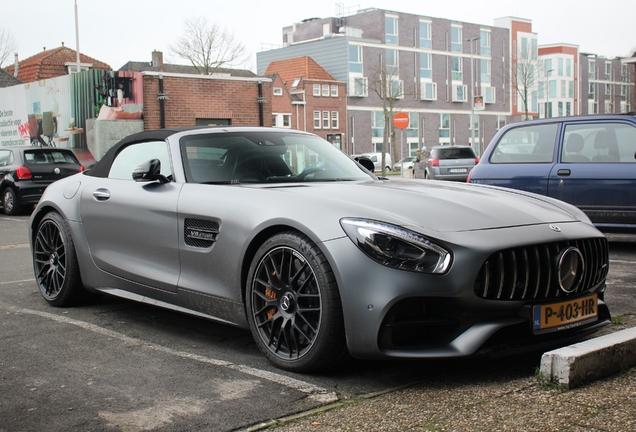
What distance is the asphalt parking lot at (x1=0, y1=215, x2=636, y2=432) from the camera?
3125mm

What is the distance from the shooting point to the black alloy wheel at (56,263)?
564 centimetres

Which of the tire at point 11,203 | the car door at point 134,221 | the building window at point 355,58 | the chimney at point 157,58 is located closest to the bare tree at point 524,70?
the building window at point 355,58

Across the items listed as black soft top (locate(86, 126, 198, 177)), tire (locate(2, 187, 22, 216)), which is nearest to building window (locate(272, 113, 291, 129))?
tire (locate(2, 187, 22, 216))

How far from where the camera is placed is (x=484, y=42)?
85250 millimetres

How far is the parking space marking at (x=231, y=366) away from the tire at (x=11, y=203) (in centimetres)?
1241

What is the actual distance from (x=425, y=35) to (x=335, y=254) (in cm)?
7931

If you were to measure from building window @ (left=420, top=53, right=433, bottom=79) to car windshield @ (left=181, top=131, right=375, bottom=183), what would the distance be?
76.3 meters

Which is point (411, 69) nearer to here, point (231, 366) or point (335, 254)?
point (231, 366)

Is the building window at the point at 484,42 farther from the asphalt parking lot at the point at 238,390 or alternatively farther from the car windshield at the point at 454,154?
the asphalt parking lot at the point at 238,390

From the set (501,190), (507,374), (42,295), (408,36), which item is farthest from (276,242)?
(408,36)

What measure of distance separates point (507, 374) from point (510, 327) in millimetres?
300

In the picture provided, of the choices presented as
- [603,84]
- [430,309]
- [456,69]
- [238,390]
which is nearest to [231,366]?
[238,390]

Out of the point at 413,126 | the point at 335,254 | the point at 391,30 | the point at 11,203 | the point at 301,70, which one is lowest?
the point at 11,203

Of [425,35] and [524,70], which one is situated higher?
[425,35]
